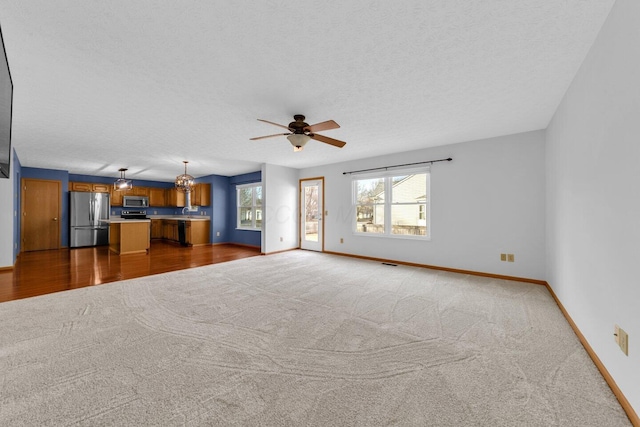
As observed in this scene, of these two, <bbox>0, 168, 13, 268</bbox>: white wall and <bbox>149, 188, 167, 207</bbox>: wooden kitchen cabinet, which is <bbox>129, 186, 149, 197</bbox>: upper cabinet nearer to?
<bbox>149, 188, 167, 207</bbox>: wooden kitchen cabinet

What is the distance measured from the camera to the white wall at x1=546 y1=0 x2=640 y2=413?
4.68 feet

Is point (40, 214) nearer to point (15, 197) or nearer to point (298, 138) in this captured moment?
point (15, 197)

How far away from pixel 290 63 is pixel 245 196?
674 cm

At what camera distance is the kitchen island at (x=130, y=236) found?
20.9 feet

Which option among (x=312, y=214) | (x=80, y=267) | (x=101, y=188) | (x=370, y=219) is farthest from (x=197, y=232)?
(x=370, y=219)

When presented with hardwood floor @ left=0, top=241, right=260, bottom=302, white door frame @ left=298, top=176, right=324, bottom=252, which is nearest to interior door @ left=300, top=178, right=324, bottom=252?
white door frame @ left=298, top=176, right=324, bottom=252

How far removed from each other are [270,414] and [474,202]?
4.45 meters

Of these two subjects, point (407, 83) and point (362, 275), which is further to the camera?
point (362, 275)

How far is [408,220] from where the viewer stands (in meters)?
5.33

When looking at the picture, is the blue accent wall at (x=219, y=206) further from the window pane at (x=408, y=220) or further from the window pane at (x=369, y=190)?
the window pane at (x=408, y=220)

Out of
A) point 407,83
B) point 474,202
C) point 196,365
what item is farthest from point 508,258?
point 196,365

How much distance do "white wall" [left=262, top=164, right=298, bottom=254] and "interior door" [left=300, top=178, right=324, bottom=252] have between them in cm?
21

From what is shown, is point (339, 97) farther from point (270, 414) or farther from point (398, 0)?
point (270, 414)

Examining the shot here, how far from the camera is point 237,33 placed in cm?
179
